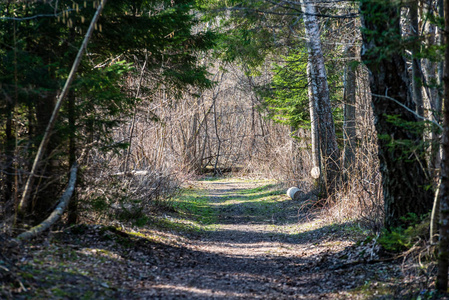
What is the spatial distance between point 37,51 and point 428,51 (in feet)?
17.9

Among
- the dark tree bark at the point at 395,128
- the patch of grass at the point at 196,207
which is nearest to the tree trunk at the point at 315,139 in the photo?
the patch of grass at the point at 196,207

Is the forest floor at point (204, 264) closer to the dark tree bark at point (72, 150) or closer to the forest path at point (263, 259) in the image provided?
the forest path at point (263, 259)

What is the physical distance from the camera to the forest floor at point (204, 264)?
454 centimetres

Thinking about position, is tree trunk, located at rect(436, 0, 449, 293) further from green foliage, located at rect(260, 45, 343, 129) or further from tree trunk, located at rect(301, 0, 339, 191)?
green foliage, located at rect(260, 45, 343, 129)

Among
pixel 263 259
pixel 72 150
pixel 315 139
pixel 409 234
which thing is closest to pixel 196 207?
pixel 315 139

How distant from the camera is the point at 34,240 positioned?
5449 mm

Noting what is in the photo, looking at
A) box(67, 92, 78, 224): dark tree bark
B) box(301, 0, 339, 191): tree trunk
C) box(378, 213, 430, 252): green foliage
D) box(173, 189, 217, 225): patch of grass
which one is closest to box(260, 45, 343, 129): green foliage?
box(301, 0, 339, 191): tree trunk

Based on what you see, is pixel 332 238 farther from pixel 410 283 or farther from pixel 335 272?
pixel 410 283

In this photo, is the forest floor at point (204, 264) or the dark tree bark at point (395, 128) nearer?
the forest floor at point (204, 264)

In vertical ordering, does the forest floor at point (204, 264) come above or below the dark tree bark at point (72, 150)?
below

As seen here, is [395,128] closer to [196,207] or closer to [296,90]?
[296,90]

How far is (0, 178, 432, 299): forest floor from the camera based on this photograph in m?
4.54

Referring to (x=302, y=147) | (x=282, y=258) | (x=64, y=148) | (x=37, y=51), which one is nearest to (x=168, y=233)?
(x=282, y=258)

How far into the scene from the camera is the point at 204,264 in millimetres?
6918
